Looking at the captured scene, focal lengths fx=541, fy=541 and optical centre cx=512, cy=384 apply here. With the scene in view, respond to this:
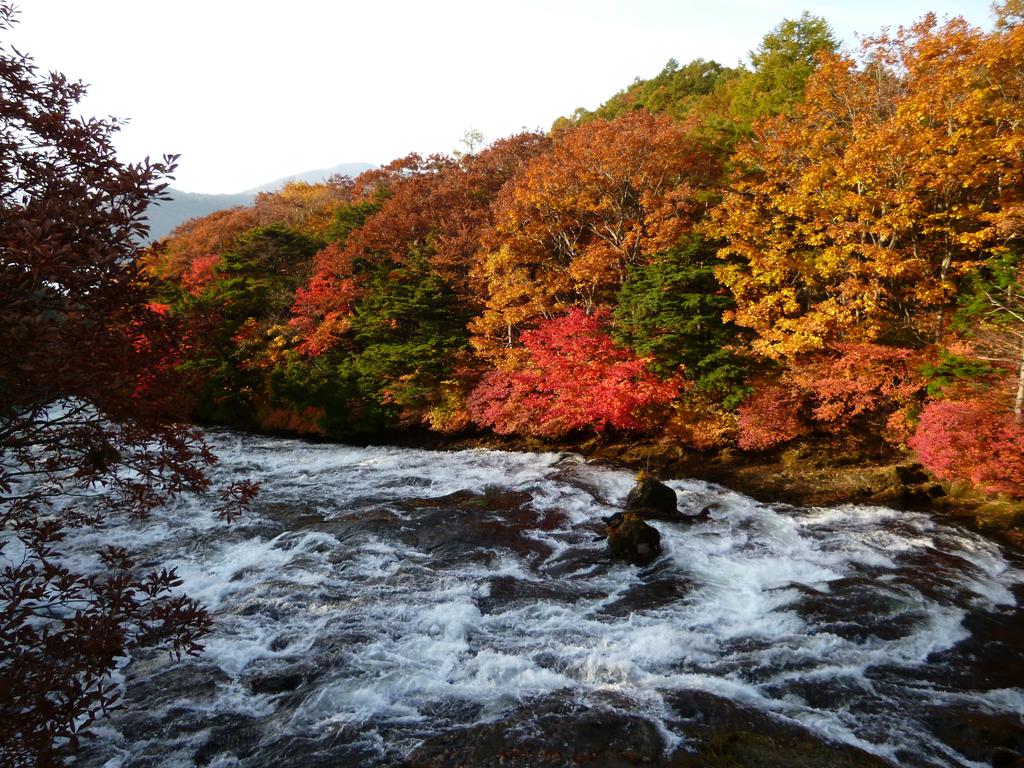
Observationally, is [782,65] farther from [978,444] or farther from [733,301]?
[978,444]

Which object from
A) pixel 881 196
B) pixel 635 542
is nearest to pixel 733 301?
pixel 881 196

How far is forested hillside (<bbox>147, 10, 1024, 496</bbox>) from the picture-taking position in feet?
46.0

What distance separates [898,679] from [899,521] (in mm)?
6352

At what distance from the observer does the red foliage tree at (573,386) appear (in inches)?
719

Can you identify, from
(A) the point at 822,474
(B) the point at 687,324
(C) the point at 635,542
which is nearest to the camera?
(C) the point at 635,542

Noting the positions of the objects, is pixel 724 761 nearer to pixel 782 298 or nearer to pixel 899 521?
pixel 899 521

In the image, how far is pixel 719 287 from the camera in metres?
18.8

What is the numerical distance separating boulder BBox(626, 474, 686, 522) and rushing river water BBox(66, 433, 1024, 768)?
0.72m

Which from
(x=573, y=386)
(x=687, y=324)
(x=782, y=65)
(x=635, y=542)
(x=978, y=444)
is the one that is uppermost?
(x=782, y=65)

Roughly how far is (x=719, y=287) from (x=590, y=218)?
737 centimetres

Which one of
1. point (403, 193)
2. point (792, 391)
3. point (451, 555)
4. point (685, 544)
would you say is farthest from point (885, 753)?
point (403, 193)

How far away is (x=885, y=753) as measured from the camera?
6.33 metres

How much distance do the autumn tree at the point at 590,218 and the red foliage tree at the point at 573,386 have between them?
182 centimetres

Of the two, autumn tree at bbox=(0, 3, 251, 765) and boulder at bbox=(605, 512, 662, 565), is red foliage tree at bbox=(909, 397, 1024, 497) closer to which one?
boulder at bbox=(605, 512, 662, 565)
